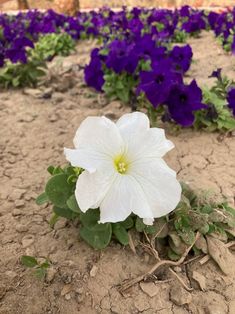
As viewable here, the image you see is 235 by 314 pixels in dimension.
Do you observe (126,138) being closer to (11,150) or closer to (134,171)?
(134,171)

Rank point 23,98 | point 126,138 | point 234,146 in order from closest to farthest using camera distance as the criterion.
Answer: point 126,138, point 234,146, point 23,98

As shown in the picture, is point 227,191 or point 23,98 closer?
point 227,191

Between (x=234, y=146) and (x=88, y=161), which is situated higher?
(x=88, y=161)

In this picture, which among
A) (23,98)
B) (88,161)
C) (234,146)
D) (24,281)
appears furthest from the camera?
(23,98)

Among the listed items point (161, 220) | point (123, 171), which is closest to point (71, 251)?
point (161, 220)

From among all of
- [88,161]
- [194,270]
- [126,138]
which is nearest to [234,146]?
[194,270]

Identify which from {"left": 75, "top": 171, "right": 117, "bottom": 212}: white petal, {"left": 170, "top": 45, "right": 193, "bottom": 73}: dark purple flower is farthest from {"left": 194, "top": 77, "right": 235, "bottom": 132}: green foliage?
{"left": 75, "top": 171, "right": 117, "bottom": 212}: white petal

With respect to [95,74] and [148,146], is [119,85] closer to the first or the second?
[95,74]

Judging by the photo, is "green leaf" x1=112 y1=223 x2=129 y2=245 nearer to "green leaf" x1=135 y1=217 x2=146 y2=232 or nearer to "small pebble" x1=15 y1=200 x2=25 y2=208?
"green leaf" x1=135 y1=217 x2=146 y2=232
